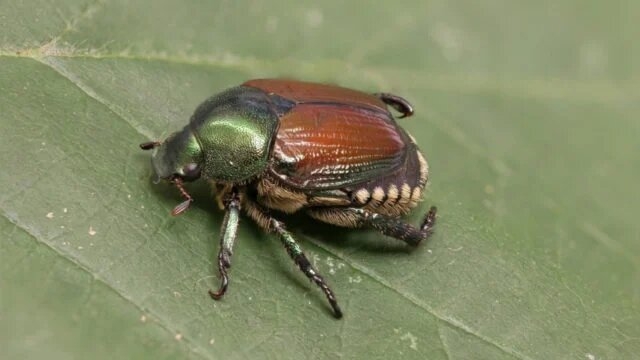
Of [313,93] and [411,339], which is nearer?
[411,339]

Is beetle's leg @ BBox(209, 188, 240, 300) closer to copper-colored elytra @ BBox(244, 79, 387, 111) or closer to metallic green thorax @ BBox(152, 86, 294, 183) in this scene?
metallic green thorax @ BBox(152, 86, 294, 183)

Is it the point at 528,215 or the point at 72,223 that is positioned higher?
the point at 72,223

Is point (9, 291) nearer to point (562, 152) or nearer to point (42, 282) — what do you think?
point (42, 282)

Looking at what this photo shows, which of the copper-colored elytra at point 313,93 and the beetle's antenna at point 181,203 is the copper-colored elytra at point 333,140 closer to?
the copper-colored elytra at point 313,93

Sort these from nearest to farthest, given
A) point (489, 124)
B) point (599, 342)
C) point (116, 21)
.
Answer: point (599, 342)
point (116, 21)
point (489, 124)

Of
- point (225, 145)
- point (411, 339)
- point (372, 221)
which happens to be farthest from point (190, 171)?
point (411, 339)

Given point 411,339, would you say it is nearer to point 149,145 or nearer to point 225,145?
point 225,145

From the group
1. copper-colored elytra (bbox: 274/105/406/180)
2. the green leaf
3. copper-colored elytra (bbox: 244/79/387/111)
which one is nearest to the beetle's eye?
the green leaf

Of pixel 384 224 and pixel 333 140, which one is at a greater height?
pixel 333 140

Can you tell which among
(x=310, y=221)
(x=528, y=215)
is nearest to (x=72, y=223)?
(x=310, y=221)
